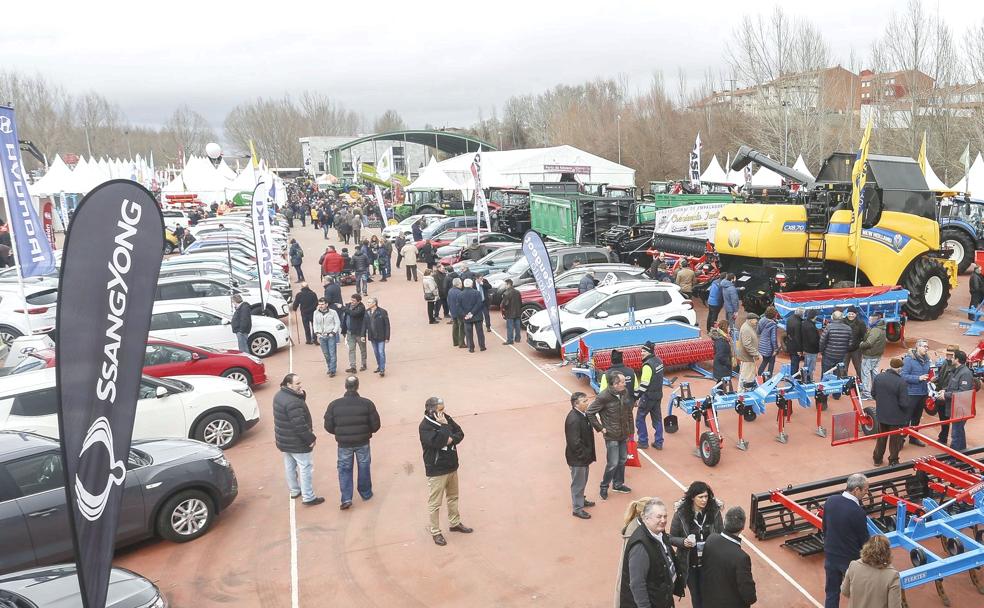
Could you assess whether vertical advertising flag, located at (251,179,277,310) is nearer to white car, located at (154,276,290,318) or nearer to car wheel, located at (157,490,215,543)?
white car, located at (154,276,290,318)

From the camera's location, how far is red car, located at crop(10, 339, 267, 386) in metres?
11.2

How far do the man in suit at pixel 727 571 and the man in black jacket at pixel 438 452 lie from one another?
290 cm

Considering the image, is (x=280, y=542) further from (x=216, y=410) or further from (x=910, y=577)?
(x=910, y=577)

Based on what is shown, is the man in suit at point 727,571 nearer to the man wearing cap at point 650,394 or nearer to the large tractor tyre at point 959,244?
the man wearing cap at point 650,394

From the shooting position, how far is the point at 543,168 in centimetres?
3556

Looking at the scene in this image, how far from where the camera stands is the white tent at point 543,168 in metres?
35.7

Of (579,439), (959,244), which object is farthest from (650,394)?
(959,244)

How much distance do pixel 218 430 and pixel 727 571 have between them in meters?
7.74

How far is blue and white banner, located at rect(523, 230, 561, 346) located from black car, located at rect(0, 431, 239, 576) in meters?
6.81

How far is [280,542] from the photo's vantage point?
753 cm

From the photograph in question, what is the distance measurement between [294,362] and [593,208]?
13025 millimetres

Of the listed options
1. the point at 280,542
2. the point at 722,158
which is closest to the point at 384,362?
the point at 280,542

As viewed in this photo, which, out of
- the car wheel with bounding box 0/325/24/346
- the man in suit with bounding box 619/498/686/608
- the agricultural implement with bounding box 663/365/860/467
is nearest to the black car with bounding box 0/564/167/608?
the man in suit with bounding box 619/498/686/608

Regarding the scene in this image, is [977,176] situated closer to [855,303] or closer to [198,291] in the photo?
[855,303]
